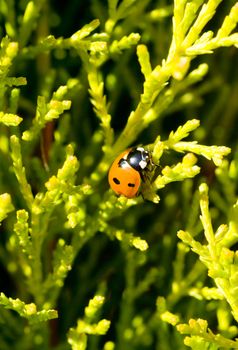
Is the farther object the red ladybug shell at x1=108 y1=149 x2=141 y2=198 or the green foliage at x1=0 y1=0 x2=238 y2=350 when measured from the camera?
the red ladybug shell at x1=108 y1=149 x2=141 y2=198

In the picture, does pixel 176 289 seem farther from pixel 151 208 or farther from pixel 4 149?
pixel 4 149

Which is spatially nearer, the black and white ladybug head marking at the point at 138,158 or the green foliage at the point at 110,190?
the green foliage at the point at 110,190

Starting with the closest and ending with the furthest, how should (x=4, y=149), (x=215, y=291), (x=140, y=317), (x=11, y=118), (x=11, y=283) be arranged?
1. (x=11, y=118)
2. (x=215, y=291)
3. (x=4, y=149)
4. (x=140, y=317)
5. (x=11, y=283)

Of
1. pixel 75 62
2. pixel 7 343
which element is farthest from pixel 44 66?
pixel 7 343

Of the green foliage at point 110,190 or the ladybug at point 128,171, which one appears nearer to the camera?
the green foliage at point 110,190
